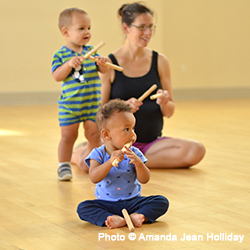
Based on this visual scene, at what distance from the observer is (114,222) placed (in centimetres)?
149

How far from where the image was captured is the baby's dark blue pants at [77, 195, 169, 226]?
153cm

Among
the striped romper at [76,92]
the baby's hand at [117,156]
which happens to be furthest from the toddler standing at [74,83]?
the baby's hand at [117,156]

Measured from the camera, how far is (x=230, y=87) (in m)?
7.29

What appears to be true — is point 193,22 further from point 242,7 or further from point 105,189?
point 105,189

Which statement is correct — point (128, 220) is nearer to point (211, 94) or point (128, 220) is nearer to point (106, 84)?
point (106, 84)

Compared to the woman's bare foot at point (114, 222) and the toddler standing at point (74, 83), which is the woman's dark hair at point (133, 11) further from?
the woman's bare foot at point (114, 222)

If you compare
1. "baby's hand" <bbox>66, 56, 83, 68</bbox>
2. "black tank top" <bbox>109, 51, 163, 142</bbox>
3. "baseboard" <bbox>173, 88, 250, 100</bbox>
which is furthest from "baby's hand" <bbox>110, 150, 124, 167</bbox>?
"baseboard" <bbox>173, 88, 250, 100</bbox>

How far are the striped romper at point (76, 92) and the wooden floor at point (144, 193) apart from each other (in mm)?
287

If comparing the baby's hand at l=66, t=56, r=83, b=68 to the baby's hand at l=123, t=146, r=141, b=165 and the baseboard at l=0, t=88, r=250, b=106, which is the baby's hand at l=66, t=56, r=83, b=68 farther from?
the baseboard at l=0, t=88, r=250, b=106

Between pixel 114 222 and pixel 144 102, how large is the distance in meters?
1.16

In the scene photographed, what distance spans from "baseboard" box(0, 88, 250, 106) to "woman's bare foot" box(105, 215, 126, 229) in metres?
4.72

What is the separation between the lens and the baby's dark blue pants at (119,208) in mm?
1527

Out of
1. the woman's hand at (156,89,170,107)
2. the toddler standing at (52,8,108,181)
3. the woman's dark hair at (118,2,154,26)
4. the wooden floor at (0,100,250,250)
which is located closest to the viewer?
the wooden floor at (0,100,250,250)

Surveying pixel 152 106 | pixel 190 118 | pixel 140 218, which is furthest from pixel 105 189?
pixel 190 118
